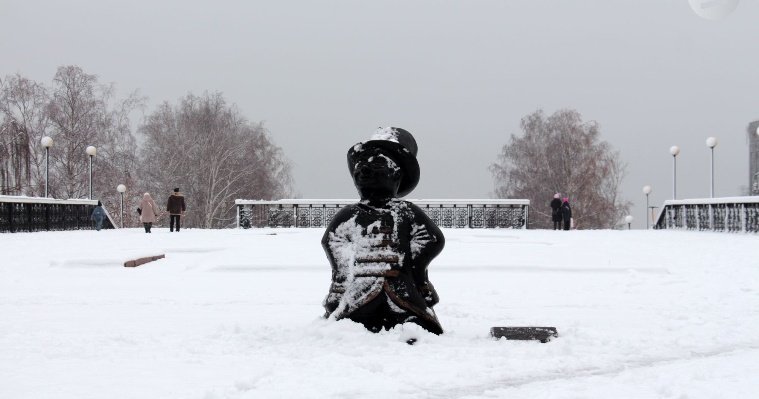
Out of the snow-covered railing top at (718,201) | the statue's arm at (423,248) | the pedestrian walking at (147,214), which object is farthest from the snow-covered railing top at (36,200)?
the snow-covered railing top at (718,201)

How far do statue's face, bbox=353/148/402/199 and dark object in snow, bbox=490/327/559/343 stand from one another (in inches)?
47.0

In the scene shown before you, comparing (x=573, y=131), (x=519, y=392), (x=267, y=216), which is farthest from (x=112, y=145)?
(x=519, y=392)

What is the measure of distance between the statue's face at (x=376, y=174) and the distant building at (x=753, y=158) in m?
51.1

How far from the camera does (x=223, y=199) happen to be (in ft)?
134

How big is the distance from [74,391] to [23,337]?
1.82 m

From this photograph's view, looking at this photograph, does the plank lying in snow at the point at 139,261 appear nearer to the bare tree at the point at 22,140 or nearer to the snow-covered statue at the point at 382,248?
the snow-covered statue at the point at 382,248

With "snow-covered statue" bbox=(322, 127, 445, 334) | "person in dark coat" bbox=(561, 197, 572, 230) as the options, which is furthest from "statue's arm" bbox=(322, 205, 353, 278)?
"person in dark coat" bbox=(561, 197, 572, 230)

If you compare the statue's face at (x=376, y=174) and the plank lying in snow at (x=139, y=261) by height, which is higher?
the statue's face at (x=376, y=174)

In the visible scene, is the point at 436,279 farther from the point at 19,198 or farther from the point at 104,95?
the point at 104,95

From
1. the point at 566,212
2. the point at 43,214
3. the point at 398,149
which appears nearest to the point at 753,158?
the point at 566,212

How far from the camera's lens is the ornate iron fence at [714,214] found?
20.1 meters

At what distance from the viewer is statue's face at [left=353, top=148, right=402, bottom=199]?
196 inches

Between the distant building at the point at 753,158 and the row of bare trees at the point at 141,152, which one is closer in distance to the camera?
the row of bare trees at the point at 141,152

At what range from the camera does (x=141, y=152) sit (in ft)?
138
